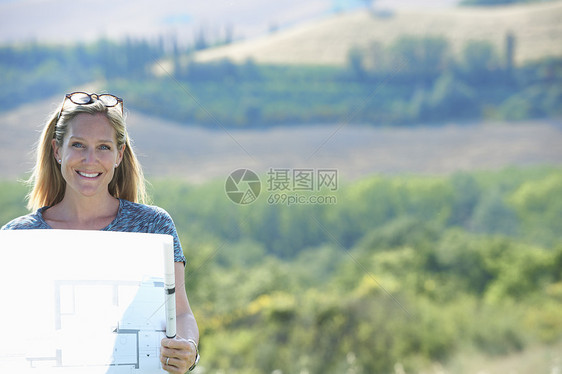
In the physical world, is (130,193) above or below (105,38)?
above

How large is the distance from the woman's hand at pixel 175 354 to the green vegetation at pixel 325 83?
12.6 meters

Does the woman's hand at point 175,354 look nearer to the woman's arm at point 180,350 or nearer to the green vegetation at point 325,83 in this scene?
the woman's arm at point 180,350

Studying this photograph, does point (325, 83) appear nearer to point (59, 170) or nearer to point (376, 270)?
point (376, 270)

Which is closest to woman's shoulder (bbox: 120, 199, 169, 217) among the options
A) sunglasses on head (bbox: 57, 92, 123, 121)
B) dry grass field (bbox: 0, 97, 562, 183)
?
sunglasses on head (bbox: 57, 92, 123, 121)

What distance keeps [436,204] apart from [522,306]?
→ 9.45 ft

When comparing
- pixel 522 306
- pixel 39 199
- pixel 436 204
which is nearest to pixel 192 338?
pixel 39 199

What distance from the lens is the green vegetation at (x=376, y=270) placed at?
8367 millimetres

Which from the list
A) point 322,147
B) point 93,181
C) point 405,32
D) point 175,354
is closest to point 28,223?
point 93,181

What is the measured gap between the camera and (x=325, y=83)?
1451 cm

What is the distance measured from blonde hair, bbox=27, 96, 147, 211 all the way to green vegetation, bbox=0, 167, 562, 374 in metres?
5.98

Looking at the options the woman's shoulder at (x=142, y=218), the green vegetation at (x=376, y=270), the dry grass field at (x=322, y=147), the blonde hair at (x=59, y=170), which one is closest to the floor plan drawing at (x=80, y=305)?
the woman's shoulder at (x=142, y=218)

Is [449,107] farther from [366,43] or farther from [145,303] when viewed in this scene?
[145,303]

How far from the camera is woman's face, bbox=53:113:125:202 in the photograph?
161 cm

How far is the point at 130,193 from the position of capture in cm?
178
